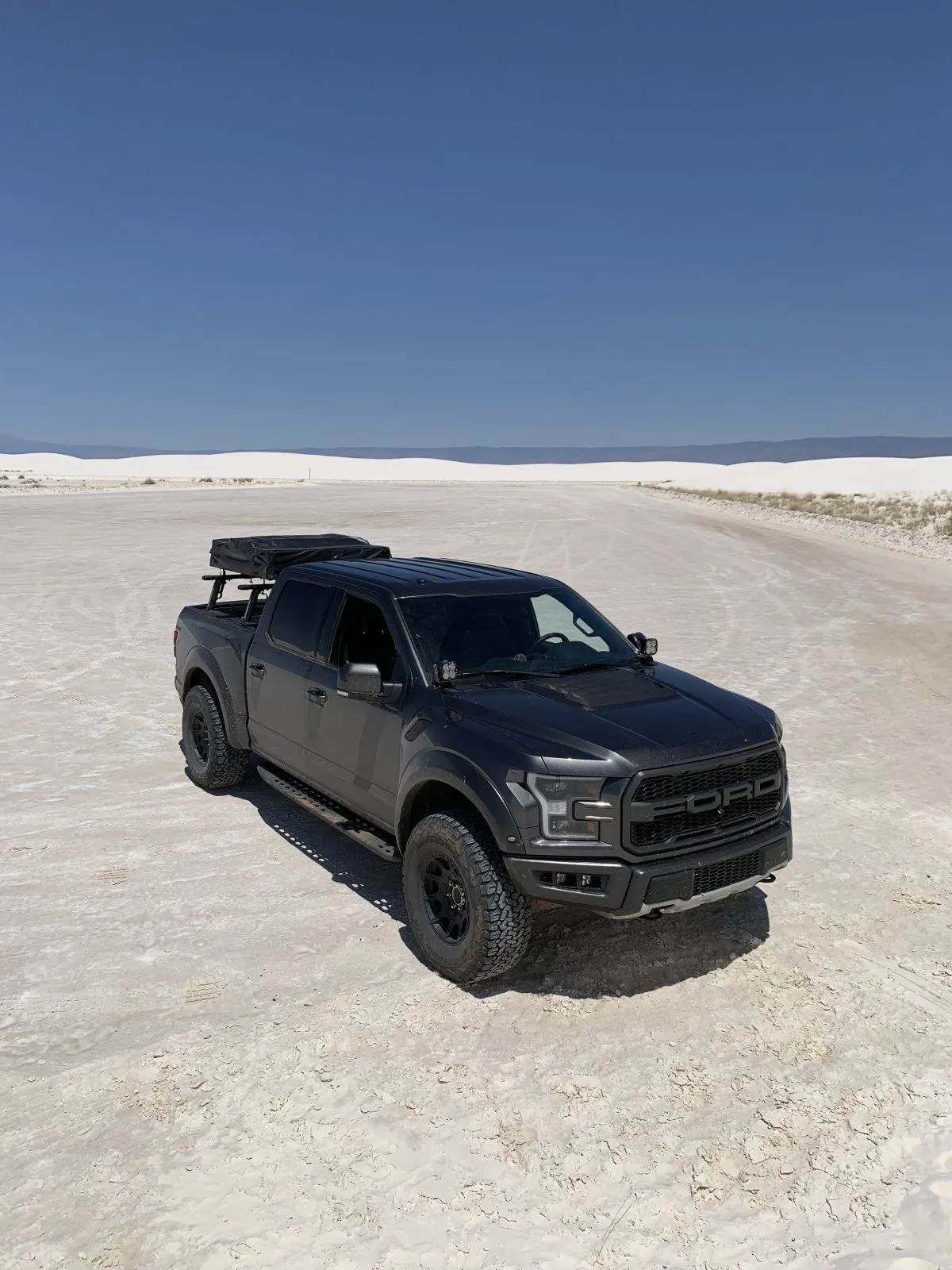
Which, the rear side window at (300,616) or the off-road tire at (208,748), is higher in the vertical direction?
the rear side window at (300,616)

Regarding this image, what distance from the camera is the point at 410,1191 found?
3.40 meters

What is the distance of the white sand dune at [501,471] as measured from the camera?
10400cm

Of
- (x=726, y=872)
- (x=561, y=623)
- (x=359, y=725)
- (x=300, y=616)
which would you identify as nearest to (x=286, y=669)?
(x=300, y=616)

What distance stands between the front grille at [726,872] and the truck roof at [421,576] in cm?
204

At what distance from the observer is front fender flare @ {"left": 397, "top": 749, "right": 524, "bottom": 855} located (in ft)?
14.3

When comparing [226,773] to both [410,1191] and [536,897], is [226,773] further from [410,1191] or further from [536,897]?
[410,1191]

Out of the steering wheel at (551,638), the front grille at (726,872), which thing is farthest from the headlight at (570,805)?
the steering wheel at (551,638)

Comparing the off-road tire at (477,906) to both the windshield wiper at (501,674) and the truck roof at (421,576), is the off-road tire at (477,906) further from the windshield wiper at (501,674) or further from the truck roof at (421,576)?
the truck roof at (421,576)

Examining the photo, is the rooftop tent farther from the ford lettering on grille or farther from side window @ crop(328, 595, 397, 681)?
the ford lettering on grille

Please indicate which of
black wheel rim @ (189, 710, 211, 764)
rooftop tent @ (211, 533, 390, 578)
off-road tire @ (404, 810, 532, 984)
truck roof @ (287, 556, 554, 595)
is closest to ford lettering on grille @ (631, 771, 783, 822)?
off-road tire @ (404, 810, 532, 984)

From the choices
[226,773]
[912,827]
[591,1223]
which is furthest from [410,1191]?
[912,827]

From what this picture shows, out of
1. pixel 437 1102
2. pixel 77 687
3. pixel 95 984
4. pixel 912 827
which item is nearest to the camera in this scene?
pixel 437 1102

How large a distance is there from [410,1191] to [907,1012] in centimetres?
243

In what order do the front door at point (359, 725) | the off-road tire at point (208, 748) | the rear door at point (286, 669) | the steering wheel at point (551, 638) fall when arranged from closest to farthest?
1. the front door at point (359, 725)
2. the steering wheel at point (551, 638)
3. the rear door at point (286, 669)
4. the off-road tire at point (208, 748)
